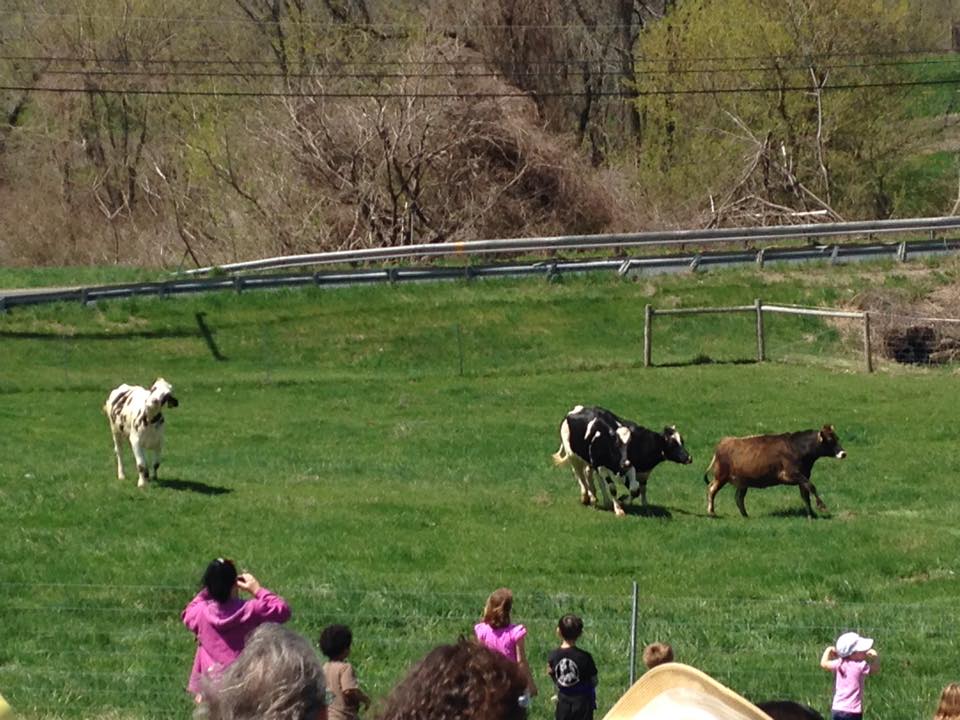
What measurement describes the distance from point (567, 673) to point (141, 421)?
44.2 feet

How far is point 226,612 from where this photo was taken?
862cm

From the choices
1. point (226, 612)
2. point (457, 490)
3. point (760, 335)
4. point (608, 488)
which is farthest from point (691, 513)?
point (760, 335)

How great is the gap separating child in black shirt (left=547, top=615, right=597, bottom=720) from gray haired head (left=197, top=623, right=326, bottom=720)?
541 cm

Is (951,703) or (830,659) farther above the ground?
(951,703)

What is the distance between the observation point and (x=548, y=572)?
55.5ft

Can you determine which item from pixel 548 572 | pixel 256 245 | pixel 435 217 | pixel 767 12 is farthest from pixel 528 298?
pixel 548 572

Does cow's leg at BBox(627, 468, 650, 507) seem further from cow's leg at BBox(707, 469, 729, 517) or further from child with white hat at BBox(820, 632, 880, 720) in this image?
child with white hat at BBox(820, 632, 880, 720)

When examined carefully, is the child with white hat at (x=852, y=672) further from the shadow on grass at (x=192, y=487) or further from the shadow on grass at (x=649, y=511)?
the shadow on grass at (x=192, y=487)

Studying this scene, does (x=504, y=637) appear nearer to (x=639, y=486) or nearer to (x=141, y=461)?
(x=639, y=486)

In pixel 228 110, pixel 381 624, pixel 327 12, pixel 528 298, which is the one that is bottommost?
pixel 381 624

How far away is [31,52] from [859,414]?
46302 mm

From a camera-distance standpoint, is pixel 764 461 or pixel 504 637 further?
pixel 764 461

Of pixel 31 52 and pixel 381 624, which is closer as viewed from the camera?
pixel 381 624

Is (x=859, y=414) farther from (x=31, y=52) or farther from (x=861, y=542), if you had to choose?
(x=31, y=52)
